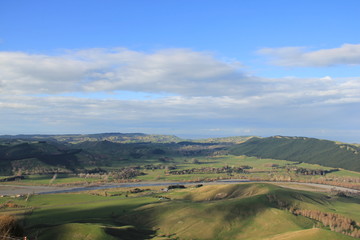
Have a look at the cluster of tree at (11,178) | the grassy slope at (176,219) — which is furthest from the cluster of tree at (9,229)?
the cluster of tree at (11,178)

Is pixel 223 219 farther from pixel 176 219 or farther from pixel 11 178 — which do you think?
pixel 11 178

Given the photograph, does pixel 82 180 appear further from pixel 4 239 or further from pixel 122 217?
pixel 4 239

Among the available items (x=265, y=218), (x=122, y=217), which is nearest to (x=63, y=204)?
(x=122, y=217)

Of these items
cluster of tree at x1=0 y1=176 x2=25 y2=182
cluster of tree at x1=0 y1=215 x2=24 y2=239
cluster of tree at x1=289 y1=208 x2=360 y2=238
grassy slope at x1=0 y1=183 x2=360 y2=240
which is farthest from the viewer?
cluster of tree at x1=0 y1=176 x2=25 y2=182

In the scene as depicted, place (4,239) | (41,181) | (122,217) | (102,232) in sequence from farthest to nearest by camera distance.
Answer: (41,181) → (122,217) → (102,232) → (4,239)

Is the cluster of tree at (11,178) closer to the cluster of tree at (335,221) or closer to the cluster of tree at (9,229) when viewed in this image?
the cluster of tree at (9,229)

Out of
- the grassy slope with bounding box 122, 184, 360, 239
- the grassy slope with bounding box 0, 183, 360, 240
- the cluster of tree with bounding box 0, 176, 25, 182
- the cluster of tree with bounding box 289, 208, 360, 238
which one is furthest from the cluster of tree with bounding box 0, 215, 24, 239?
the cluster of tree with bounding box 0, 176, 25, 182

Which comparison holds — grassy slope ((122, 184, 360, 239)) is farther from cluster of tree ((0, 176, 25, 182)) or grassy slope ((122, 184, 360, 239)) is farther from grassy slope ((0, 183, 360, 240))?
cluster of tree ((0, 176, 25, 182))

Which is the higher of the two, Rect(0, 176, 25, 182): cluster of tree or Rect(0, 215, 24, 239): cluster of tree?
Rect(0, 215, 24, 239): cluster of tree
